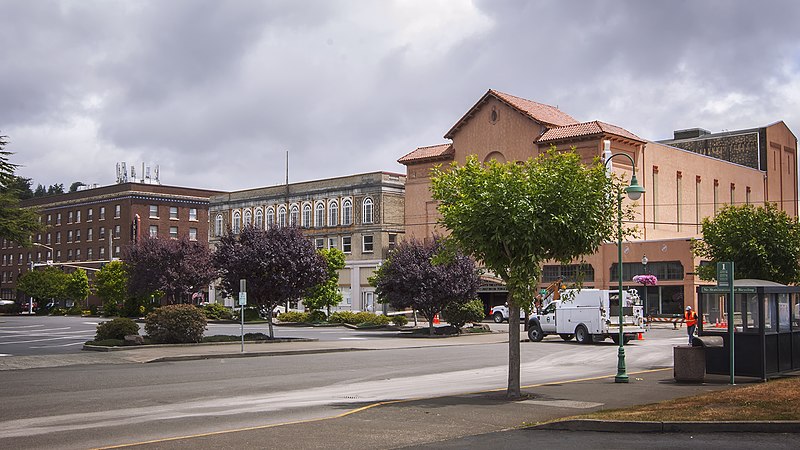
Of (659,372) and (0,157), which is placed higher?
(0,157)

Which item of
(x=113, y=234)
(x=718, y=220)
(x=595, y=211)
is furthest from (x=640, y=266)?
(x=113, y=234)

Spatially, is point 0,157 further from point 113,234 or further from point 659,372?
point 113,234

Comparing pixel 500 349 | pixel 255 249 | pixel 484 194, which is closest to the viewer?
pixel 484 194

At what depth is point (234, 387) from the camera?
20.0m

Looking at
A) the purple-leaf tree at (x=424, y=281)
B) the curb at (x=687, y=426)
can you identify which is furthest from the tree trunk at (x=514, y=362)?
the purple-leaf tree at (x=424, y=281)

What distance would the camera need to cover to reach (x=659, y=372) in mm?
23500

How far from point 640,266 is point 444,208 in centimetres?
4931

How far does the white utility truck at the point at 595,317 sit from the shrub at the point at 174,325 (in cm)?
1602

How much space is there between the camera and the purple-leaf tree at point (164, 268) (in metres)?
63.2

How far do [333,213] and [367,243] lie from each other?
5.48 metres

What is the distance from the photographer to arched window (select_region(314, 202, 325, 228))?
3334 inches

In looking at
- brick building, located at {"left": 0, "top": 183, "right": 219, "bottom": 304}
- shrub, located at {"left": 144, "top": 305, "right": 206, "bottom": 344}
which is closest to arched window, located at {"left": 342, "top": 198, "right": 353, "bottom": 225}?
brick building, located at {"left": 0, "top": 183, "right": 219, "bottom": 304}

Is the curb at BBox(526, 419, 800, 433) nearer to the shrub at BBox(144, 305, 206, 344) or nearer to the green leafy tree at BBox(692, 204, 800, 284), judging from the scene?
the green leafy tree at BBox(692, 204, 800, 284)

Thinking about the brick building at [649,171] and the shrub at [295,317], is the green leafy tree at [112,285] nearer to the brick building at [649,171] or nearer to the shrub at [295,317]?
the shrub at [295,317]
